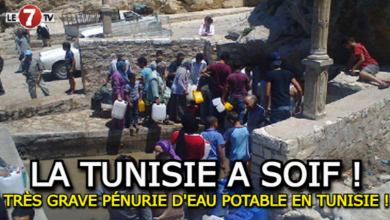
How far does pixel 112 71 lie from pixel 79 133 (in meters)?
1.56

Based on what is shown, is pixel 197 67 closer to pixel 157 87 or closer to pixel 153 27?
pixel 157 87

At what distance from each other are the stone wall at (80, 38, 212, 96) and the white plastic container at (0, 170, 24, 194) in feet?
16.6

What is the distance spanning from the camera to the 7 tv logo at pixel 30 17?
22.2 m

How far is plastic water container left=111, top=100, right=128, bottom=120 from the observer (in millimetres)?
8906

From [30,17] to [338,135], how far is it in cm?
2006

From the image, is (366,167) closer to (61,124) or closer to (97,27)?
(61,124)

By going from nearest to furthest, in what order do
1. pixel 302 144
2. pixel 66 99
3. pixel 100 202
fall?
pixel 100 202, pixel 302 144, pixel 66 99

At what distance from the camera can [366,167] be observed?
6.76 meters

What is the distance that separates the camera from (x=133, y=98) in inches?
356

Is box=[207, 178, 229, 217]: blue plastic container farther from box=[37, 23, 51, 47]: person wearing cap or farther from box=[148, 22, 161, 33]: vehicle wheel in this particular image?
box=[37, 23, 51, 47]: person wearing cap

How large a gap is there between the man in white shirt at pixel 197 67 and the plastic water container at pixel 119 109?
1.70 metres

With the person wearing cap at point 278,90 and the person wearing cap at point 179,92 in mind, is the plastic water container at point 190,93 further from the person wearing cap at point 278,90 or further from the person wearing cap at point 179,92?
the person wearing cap at point 278,90

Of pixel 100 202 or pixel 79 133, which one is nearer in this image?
pixel 100 202

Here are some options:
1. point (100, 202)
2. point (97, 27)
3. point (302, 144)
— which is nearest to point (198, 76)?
point (302, 144)
